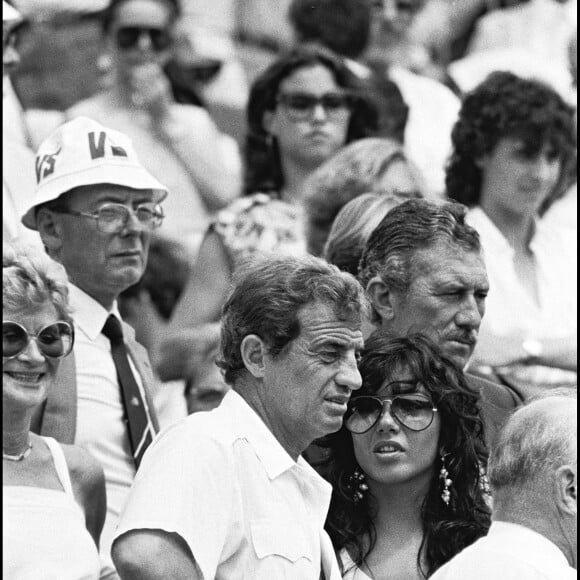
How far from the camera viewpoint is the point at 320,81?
724 centimetres

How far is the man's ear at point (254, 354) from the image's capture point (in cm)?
428

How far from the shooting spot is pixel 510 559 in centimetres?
381

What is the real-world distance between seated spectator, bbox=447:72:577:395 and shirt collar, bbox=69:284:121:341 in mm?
1849

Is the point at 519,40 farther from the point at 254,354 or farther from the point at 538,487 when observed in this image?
the point at 538,487

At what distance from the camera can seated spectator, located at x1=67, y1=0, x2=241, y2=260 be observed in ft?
25.6

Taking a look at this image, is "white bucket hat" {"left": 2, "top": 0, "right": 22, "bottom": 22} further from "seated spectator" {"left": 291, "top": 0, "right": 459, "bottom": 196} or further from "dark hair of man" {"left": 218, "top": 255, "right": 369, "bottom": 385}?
"dark hair of man" {"left": 218, "top": 255, "right": 369, "bottom": 385}

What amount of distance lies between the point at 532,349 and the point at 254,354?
8.39 feet

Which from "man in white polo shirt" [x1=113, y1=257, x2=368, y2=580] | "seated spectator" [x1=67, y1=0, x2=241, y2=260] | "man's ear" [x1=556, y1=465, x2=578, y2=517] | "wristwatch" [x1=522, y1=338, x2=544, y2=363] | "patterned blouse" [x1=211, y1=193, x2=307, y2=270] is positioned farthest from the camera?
"seated spectator" [x1=67, y1=0, x2=241, y2=260]

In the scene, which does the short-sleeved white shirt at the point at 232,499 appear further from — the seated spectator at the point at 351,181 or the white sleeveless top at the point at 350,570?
the seated spectator at the point at 351,181

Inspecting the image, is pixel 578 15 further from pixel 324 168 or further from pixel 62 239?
pixel 62 239

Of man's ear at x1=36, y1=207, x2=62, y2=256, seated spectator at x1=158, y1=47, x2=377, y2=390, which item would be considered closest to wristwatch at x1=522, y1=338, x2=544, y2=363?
seated spectator at x1=158, y1=47, x2=377, y2=390

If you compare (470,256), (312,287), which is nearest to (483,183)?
(470,256)

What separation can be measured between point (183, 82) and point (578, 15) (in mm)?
1937

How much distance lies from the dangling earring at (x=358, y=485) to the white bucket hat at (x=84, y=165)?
1.11 metres
